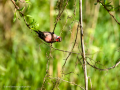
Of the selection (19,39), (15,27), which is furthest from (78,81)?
(15,27)

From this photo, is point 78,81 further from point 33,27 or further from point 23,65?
point 33,27

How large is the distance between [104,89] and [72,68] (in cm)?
54

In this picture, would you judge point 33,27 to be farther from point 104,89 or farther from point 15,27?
point 15,27

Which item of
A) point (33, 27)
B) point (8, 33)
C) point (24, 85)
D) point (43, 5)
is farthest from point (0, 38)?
point (33, 27)

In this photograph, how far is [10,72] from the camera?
2.12 meters

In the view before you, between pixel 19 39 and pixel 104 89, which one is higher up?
pixel 19 39

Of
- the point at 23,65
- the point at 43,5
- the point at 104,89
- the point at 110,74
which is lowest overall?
the point at 104,89

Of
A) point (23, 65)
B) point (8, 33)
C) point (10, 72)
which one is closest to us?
point (10, 72)

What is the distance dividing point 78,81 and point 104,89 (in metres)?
0.36

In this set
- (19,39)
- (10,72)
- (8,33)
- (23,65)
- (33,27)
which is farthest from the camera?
(8,33)

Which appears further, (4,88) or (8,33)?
(8,33)

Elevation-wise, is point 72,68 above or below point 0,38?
below

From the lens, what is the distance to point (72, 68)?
2289mm

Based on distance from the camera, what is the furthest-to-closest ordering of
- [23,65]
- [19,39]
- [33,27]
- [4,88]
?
[19,39] → [23,65] → [4,88] → [33,27]
